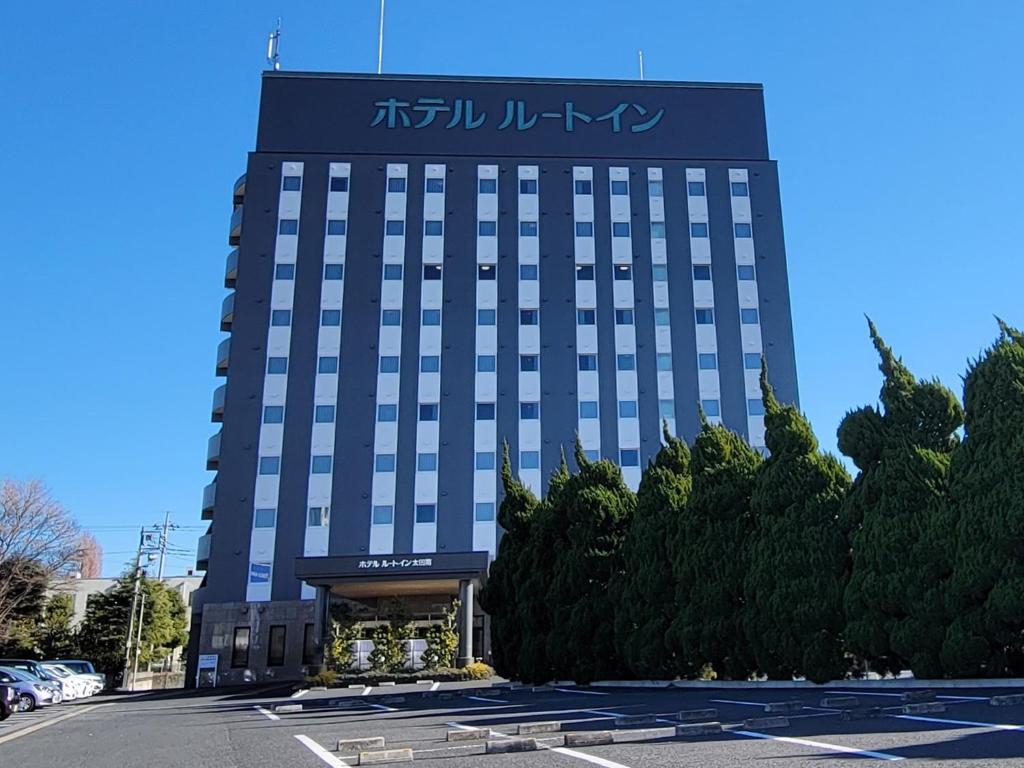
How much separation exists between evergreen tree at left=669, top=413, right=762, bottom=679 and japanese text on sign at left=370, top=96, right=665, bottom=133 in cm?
3257

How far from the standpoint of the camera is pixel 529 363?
42.7 metres

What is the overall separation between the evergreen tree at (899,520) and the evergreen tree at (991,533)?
16.1 inches

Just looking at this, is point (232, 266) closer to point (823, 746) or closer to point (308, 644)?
point (308, 644)

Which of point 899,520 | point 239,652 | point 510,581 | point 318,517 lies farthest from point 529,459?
point 899,520

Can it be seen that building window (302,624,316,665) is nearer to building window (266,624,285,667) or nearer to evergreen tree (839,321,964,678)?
building window (266,624,285,667)

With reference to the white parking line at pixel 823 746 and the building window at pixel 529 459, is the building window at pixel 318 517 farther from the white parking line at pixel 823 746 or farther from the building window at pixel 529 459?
the white parking line at pixel 823 746

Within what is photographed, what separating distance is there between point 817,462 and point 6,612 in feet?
132

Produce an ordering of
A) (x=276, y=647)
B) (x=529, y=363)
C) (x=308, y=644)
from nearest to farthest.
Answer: (x=276, y=647)
(x=308, y=644)
(x=529, y=363)

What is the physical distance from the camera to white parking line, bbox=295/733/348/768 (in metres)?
7.77

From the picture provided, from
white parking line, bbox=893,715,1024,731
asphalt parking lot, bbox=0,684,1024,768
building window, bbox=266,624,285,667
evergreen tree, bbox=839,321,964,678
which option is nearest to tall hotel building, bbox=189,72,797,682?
building window, bbox=266,624,285,667

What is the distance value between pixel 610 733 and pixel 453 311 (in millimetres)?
35918

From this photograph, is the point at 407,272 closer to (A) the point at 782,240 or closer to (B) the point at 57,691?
(A) the point at 782,240

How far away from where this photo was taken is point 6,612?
4119cm

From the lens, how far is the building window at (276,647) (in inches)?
1497
